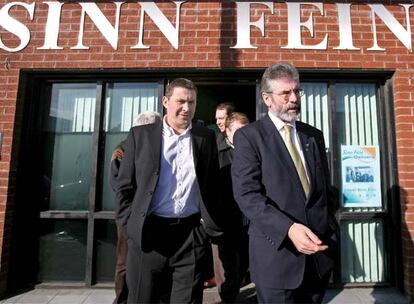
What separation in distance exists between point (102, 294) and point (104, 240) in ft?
1.92

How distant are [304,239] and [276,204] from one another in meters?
0.26

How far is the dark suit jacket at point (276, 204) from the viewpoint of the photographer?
65.9 inches

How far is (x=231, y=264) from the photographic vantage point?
10.2 ft

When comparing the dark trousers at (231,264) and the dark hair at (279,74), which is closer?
the dark hair at (279,74)

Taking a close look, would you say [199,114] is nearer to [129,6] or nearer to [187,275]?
[129,6]

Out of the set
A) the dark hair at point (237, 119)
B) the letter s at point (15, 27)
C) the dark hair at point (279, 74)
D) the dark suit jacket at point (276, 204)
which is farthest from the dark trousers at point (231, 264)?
the letter s at point (15, 27)

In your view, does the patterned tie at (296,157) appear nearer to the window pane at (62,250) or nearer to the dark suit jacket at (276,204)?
the dark suit jacket at (276,204)

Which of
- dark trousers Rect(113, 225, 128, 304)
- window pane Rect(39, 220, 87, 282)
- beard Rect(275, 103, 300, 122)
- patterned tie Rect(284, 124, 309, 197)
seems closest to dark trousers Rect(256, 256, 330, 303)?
patterned tie Rect(284, 124, 309, 197)

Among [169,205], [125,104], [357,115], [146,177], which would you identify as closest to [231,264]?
Answer: [169,205]

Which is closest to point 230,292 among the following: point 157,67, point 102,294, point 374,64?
point 102,294

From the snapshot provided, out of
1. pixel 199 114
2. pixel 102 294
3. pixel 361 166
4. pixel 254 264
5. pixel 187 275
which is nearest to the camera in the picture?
pixel 254 264

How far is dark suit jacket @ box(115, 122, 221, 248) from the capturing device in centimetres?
204

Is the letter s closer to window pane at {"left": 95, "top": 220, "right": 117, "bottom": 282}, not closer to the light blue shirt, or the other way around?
window pane at {"left": 95, "top": 220, "right": 117, "bottom": 282}

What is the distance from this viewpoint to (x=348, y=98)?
3.87 metres
